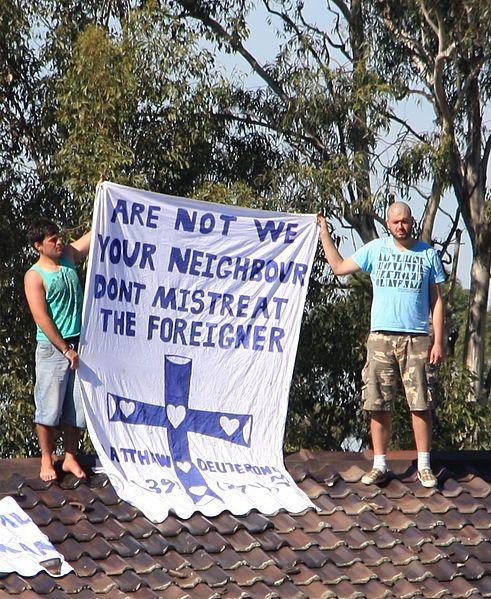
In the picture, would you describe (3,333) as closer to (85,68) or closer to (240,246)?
(85,68)

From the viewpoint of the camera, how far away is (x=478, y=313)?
16406 mm

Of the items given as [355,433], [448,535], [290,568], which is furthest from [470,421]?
[290,568]

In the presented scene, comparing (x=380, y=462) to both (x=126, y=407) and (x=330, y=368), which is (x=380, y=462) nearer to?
(x=126, y=407)

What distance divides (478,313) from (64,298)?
31.2ft

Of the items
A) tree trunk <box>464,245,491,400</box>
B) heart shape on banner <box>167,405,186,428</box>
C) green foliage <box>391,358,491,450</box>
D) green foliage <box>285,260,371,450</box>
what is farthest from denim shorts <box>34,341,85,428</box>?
tree trunk <box>464,245,491,400</box>

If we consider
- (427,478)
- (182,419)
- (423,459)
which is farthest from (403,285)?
(182,419)

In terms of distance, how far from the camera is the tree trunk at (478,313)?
1628 cm

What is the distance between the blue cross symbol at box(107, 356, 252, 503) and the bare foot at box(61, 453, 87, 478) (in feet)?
1.11

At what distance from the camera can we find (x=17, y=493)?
24.3ft

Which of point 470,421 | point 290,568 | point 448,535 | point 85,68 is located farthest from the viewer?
point 470,421

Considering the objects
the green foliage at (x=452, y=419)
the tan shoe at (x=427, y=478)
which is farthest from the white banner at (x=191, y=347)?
the green foliage at (x=452, y=419)

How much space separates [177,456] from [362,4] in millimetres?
8534

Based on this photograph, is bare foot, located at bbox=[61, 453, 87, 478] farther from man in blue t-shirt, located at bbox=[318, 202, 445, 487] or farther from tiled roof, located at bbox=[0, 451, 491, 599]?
man in blue t-shirt, located at bbox=[318, 202, 445, 487]

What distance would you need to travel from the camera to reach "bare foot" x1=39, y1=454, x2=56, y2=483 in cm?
762
